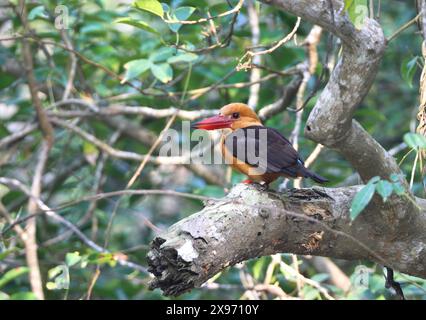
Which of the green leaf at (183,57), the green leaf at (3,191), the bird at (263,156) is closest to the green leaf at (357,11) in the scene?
the bird at (263,156)

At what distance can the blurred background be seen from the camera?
338 cm

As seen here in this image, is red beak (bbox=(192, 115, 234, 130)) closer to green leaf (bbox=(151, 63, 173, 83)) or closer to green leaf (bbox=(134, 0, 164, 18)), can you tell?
green leaf (bbox=(151, 63, 173, 83))

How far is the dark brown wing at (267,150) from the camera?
2.47 m

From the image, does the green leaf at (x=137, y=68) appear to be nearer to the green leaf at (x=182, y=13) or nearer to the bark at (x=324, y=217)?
the green leaf at (x=182, y=13)

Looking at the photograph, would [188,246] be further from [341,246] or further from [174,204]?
[174,204]

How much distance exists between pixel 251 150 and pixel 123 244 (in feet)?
7.34

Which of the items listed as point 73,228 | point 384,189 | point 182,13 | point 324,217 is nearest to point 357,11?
point 384,189

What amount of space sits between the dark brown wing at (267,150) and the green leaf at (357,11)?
2.34 ft

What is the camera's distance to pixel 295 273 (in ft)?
9.50

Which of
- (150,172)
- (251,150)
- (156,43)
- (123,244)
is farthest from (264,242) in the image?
(123,244)

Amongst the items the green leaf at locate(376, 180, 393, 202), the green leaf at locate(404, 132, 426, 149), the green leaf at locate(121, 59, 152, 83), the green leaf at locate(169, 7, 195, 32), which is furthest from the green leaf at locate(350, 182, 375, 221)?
the green leaf at locate(121, 59, 152, 83)

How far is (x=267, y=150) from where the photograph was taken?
2535 millimetres

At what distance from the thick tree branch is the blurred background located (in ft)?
2.47

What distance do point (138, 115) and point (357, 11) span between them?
7.85ft
